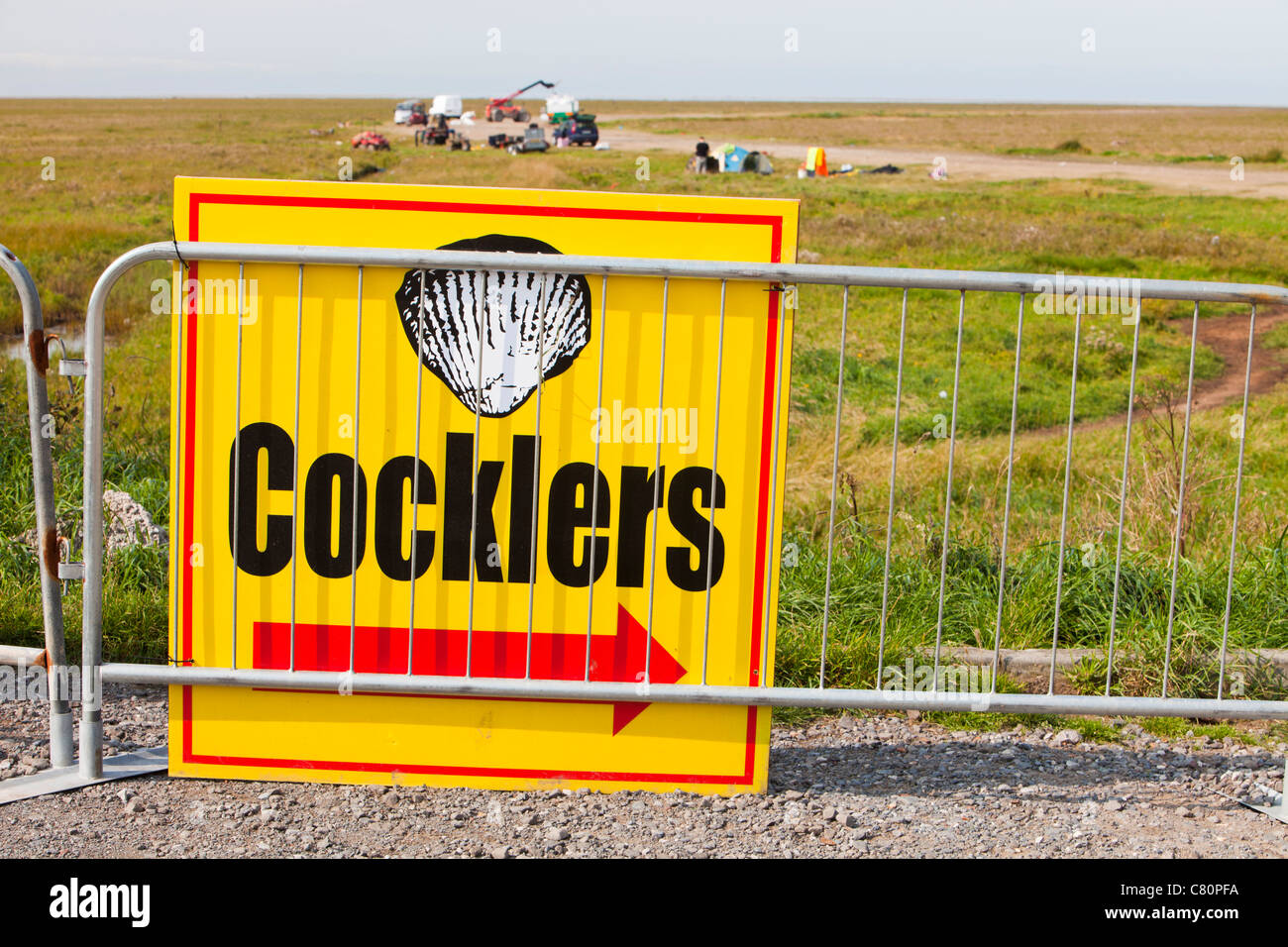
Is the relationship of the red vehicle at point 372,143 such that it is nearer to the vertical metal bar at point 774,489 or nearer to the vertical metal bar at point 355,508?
the vertical metal bar at point 355,508

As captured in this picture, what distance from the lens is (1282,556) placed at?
5043mm

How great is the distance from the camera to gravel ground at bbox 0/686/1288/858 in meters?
3.21

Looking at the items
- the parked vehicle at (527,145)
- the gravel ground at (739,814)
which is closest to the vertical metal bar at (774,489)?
the gravel ground at (739,814)

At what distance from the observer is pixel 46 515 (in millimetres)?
3504

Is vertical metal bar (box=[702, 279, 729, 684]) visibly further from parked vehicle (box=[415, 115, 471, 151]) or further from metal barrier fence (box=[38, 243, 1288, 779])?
parked vehicle (box=[415, 115, 471, 151])

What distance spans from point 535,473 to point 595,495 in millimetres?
189

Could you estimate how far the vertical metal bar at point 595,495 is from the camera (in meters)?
3.34

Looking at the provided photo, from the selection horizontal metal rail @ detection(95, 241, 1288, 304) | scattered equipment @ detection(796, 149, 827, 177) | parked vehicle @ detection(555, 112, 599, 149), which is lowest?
horizontal metal rail @ detection(95, 241, 1288, 304)

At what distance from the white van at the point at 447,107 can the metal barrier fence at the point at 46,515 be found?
264 ft

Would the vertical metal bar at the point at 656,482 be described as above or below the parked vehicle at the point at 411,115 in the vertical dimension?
below

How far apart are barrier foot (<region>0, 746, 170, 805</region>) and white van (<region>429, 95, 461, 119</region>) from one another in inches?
3178

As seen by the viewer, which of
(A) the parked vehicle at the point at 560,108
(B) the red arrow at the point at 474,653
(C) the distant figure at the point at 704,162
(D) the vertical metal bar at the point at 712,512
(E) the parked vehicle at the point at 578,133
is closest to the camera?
(D) the vertical metal bar at the point at 712,512

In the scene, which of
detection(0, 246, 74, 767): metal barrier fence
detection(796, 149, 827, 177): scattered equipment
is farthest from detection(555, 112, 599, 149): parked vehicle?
detection(0, 246, 74, 767): metal barrier fence

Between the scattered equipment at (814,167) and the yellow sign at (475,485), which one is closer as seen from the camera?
the yellow sign at (475,485)
